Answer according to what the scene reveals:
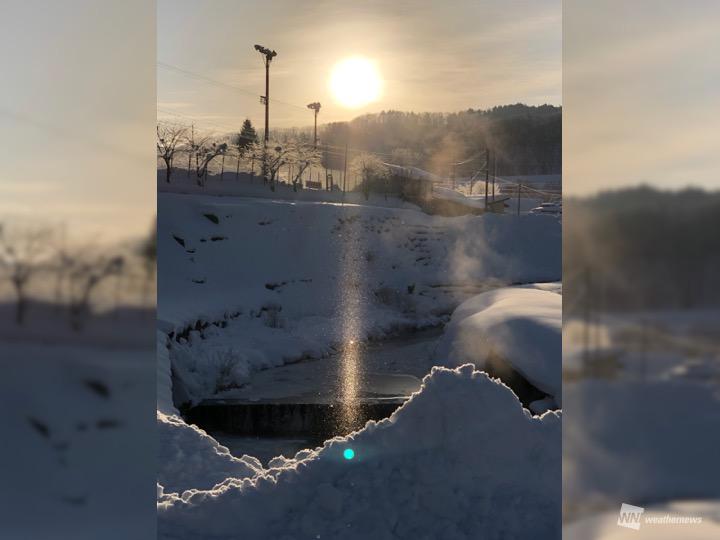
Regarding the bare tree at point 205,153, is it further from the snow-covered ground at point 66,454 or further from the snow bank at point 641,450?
the snow bank at point 641,450

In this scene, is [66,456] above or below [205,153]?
below

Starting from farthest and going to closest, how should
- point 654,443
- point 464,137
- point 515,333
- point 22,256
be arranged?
point 464,137 → point 515,333 → point 22,256 → point 654,443

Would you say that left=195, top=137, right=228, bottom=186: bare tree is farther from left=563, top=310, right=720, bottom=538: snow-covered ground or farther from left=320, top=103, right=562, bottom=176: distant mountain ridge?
left=563, top=310, right=720, bottom=538: snow-covered ground

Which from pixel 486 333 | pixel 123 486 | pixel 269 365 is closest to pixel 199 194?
pixel 269 365

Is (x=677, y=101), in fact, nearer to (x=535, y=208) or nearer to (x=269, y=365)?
(x=535, y=208)

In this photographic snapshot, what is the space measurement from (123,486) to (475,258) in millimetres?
3497

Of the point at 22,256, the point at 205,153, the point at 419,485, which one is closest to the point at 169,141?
the point at 205,153

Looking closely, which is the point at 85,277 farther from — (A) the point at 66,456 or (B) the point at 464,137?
(B) the point at 464,137

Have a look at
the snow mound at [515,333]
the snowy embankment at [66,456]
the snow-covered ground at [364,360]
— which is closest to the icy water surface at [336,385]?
the snow-covered ground at [364,360]

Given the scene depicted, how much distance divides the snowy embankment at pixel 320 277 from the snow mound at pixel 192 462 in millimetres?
1995

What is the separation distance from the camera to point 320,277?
234 inches

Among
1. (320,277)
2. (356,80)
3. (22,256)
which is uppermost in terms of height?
(356,80)

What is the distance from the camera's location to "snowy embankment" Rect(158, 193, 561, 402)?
5906mm

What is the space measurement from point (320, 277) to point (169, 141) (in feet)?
6.25
